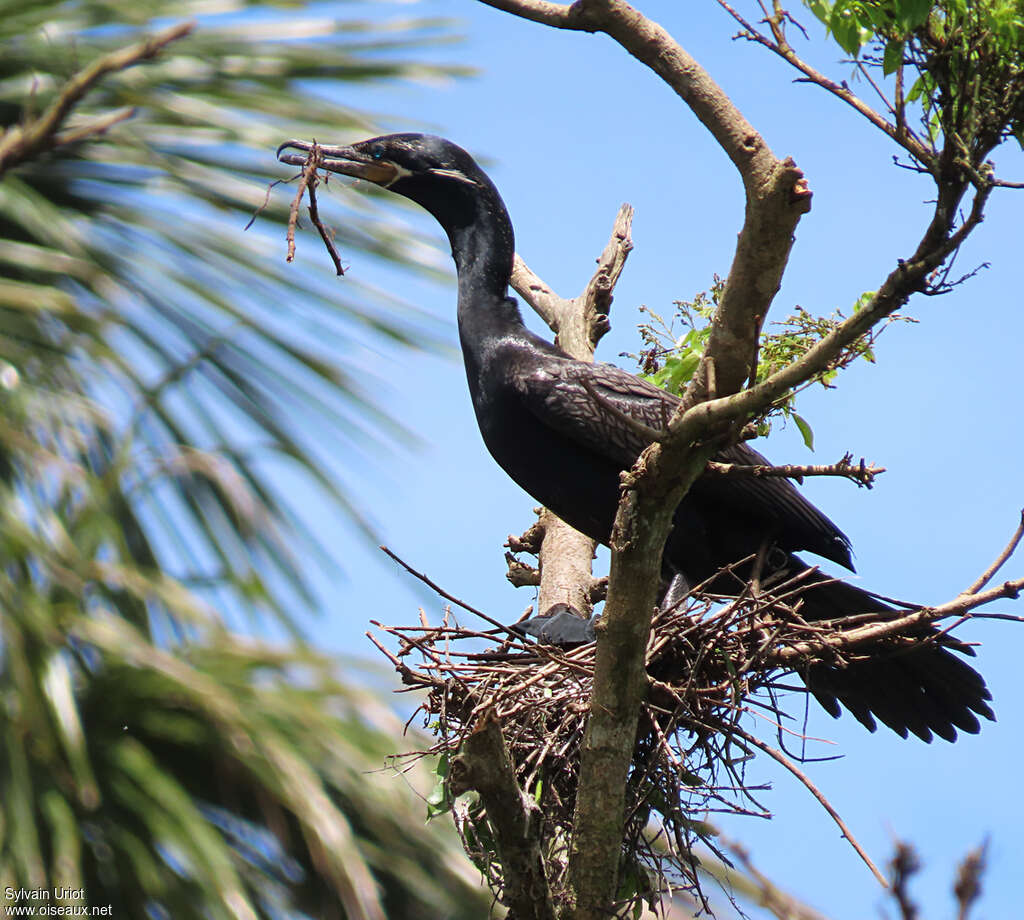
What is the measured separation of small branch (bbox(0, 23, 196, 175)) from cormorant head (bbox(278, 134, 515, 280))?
293 cm

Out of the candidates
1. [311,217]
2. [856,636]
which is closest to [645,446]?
[856,636]

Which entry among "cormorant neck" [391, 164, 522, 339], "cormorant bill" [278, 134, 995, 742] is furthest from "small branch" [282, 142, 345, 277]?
"cormorant bill" [278, 134, 995, 742]

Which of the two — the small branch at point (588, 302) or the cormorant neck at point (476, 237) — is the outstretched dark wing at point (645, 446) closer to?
the cormorant neck at point (476, 237)

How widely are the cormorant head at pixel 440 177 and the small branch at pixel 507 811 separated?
7.70 ft

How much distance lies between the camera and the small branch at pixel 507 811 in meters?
2.58

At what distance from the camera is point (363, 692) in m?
3.89

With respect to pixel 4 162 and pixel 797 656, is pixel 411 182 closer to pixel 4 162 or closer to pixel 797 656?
pixel 797 656

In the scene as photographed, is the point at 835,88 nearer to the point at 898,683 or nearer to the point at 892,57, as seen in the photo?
the point at 892,57

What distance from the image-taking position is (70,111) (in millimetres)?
1542

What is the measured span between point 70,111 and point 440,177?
3.14 m

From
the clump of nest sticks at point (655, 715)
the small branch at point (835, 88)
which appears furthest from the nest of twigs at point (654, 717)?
the small branch at point (835, 88)

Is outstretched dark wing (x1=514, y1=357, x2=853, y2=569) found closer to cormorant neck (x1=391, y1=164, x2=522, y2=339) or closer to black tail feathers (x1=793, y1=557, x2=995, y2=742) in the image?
black tail feathers (x1=793, y1=557, x2=995, y2=742)

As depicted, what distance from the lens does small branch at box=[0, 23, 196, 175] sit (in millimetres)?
1471

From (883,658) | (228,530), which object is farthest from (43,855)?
(883,658)
